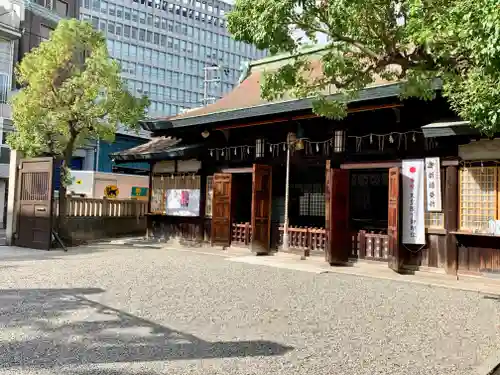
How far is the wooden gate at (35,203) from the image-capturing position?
1355 centimetres

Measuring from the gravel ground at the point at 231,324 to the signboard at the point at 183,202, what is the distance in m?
5.62

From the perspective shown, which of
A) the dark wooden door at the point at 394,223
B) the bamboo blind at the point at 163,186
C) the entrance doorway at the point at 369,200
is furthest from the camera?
the bamboo blind at the point at 163,186

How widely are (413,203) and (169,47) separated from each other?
68.0 m

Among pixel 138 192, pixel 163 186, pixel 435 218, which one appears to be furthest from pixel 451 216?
pixel 138 192

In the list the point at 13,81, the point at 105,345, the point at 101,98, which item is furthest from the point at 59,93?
the point at 13,81

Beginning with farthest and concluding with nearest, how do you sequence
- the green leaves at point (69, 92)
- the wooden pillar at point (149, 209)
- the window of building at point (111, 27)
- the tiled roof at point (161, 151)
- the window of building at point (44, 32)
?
1. the window of building at point (111, 27)
2. the window of building at point (44, 32)
3. the wooden pillar at point (149, 209)
4. the tiled roof at point (161, 151)
5. the green leaves at point (69, 92)

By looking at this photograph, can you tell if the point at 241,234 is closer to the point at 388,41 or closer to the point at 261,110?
the point at 261,110

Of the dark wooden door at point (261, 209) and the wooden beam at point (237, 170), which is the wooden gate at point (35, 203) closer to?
the wooden beam at point (237, 170)

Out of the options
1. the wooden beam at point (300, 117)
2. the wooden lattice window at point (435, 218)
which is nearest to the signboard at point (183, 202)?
the wooden beam at point (300, 117)

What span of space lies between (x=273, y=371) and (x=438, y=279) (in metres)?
6.98

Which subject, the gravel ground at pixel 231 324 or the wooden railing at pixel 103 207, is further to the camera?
the wooden railing at pixel 103 207

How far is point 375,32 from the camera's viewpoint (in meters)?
6.44

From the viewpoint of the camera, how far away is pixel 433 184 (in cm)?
1058

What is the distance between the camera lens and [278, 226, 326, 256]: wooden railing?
42.5ft
